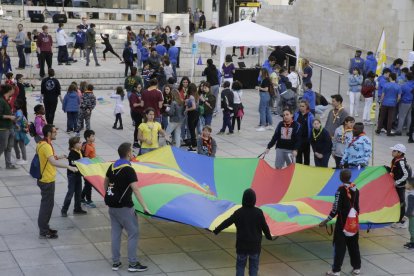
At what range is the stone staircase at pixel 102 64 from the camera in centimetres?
2730

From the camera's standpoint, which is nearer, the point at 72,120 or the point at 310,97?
the point at 72,120

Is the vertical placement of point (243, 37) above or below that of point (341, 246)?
above

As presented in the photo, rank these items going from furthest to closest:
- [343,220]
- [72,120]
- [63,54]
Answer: [63,54], [72,120], [343,220]

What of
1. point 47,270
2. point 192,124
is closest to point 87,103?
point 192,124

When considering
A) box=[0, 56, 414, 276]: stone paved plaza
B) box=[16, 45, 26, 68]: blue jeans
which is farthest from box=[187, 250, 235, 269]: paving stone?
box=[16, 45, 26, 68]: blue jeans

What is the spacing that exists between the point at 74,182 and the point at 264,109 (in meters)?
9.02

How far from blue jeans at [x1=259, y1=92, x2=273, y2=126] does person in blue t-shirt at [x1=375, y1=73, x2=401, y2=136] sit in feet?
9.57

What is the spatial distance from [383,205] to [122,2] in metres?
42.1

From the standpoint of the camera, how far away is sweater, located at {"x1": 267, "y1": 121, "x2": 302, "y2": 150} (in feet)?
46.0

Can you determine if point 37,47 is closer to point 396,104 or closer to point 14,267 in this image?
point 396,104

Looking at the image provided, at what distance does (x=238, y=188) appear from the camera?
40.9 feet

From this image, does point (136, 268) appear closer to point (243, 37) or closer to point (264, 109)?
point (264, 109)

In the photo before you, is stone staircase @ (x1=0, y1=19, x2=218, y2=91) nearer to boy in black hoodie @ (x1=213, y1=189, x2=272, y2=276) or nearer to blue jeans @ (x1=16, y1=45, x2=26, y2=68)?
blue jeans @ (x1=16, y1=45, x2=26, y2=68)

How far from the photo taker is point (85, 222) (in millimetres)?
12312
